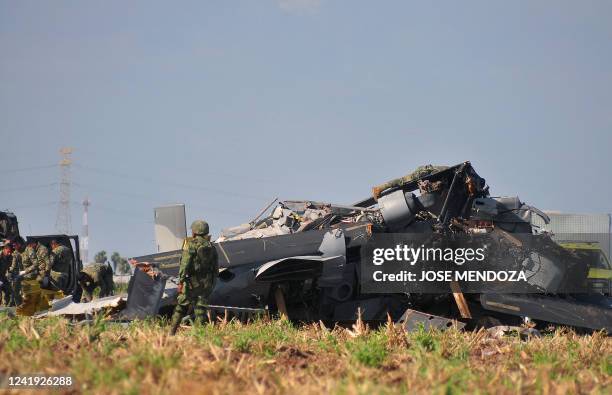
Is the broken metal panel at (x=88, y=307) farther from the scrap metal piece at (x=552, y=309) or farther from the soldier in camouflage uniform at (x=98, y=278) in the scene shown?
the scrap metal piece at (x=552, y=309)

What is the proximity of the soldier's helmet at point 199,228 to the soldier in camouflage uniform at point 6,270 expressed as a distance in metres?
10.4

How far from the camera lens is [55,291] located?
19.1 m

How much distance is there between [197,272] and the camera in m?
13.0

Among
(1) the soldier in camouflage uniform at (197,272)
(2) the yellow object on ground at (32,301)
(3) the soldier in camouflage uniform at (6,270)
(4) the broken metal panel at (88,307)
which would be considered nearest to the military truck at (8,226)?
(3) the soldier in camouflage uniform at (6,270)

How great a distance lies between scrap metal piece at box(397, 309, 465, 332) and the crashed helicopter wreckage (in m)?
0.02

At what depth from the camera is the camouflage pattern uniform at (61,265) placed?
19672 mm

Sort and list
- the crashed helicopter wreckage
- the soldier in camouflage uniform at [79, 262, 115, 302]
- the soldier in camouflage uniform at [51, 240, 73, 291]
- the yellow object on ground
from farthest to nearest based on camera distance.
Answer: the soldier in camouflage uniform at [79, 262, 115, 302]
the soldier in camouflage uniform at [51, 240, 73, 291]
the yellow object on ground
the crashed helicopter wreckage

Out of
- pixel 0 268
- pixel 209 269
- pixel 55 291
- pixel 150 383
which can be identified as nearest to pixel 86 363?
pixel 150 383

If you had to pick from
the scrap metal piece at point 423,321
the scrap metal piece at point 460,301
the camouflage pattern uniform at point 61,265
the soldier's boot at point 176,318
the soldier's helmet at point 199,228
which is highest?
the soldier's helmet at point 199,228

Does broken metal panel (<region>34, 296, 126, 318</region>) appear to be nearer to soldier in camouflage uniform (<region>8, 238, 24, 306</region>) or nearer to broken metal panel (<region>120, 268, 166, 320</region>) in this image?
broken metal panel (<region>120, 268, 166, 320</region>)

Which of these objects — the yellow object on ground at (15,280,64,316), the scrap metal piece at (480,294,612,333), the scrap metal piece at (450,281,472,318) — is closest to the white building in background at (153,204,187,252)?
the yellow object on ground at (15,280,64,316)

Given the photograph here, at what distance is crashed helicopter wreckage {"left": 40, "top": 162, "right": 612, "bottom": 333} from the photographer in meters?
15.2

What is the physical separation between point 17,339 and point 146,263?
219 inches

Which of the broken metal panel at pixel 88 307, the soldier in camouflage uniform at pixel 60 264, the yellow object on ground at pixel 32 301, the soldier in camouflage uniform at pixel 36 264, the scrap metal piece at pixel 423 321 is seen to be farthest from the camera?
the soldier in camouflage uniform at pixel 60 264
